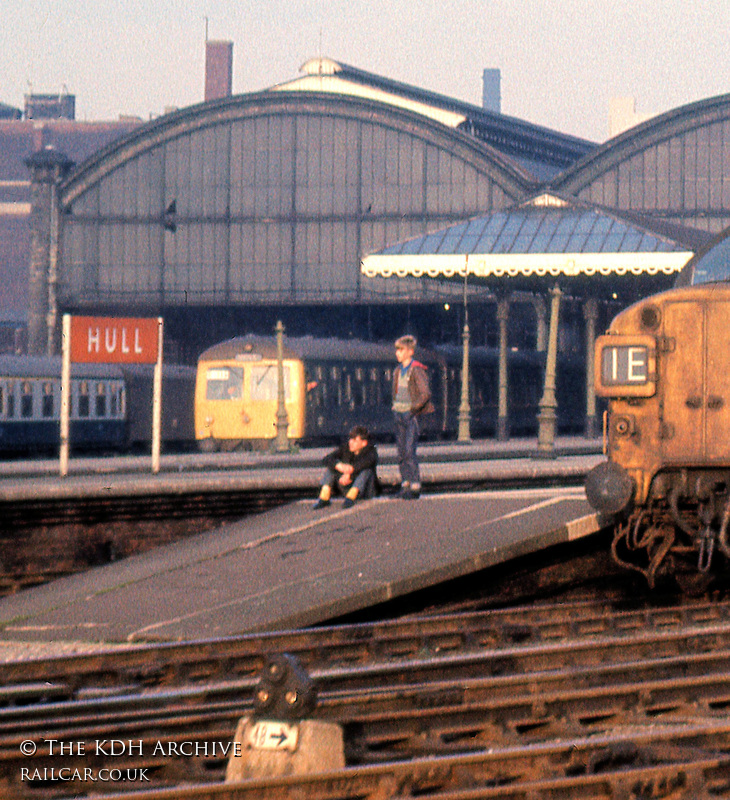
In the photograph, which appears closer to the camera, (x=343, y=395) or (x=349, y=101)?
(x=343, y=395)

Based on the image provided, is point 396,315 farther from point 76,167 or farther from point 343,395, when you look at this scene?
point 343,395

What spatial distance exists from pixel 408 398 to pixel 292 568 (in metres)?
2.80

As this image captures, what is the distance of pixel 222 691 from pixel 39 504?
704cm

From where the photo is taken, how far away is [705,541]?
468 inches

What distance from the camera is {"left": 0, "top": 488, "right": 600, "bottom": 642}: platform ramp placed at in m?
11.4

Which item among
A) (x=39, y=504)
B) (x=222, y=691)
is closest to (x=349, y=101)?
(x=39, y=504)

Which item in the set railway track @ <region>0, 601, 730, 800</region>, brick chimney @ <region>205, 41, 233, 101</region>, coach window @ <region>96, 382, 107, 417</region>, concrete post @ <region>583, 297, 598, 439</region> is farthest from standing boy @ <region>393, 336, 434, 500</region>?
brick chimney @ <region>205, 41, 233, 101</region>

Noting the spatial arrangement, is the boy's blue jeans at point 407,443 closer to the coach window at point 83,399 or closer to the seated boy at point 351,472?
the seated boy at point 351,472

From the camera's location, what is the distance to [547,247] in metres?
32.8

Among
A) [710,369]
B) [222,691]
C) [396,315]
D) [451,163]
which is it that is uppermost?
[451,163]

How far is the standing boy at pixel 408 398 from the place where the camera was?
14.6 m

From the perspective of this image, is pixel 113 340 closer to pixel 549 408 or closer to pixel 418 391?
pixel 418 391

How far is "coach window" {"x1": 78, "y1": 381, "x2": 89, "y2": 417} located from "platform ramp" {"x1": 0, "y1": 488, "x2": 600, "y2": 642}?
792 inches

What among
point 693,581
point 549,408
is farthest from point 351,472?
point 549,408
